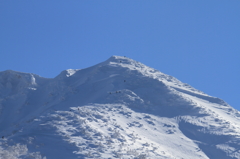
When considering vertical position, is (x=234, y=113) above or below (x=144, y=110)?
above

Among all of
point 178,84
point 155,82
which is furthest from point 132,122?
point 178,84

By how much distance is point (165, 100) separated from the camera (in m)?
72.7

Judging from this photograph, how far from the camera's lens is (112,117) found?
6162 centimetres

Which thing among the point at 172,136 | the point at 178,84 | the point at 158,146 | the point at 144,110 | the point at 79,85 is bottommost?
the point at 158,146

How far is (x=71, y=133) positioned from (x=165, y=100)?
2530 centimetres

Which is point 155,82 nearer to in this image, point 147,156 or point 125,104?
point 125,104

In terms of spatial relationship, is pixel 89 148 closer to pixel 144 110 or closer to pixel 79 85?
pixel 144 110

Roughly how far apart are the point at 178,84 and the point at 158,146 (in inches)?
1336

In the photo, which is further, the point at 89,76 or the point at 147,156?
the point at 89,76

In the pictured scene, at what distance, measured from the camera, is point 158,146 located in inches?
2179

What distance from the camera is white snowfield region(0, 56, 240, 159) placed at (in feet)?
162

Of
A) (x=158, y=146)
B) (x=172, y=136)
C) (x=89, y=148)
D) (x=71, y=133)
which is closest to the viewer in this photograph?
(x=89, y=148)

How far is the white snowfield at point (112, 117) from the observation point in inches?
1944

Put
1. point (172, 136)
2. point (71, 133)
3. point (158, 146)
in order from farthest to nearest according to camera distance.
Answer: point (172, 136) < point (158, 146) < point (71, 133)
